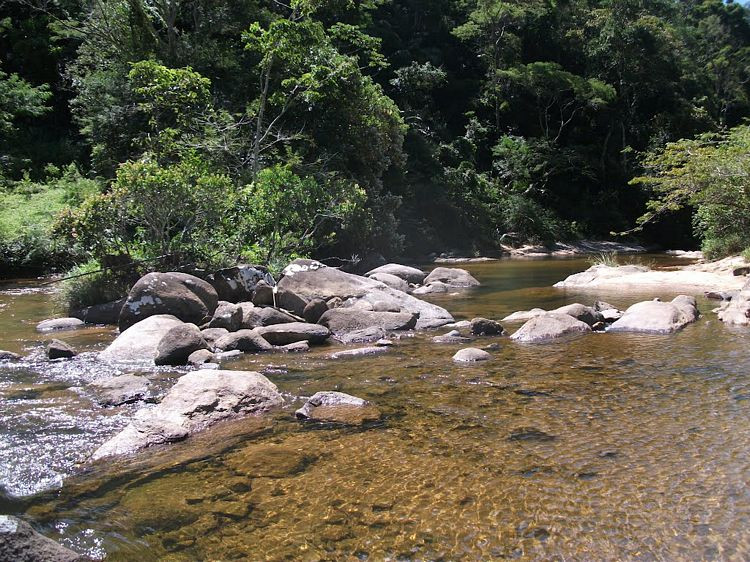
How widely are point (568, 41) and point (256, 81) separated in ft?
87.2

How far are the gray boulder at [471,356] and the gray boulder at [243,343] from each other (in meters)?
3.04

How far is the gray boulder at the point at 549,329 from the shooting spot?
31.0 feet

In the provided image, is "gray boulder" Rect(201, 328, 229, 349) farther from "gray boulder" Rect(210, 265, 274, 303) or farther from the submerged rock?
"gray boulder" Rect(210, 265, 274, 303)

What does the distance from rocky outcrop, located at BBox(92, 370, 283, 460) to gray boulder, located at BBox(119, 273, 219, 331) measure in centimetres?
470

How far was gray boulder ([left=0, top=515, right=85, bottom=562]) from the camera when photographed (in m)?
2.89

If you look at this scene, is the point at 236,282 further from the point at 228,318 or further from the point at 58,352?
the point at 58,352

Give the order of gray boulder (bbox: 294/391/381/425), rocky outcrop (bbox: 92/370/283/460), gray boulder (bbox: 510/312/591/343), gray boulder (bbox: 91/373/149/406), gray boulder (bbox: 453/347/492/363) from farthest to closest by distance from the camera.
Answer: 1. gray boulder (bbox: 510/312/591/343)
2. gray boulder (bbox: 453/347/492/363)
3. gray boulder (bbox: 91/373/149/406)
4. gray boulder (bbox: 294/391/381/425)
5. rocky outcrop (bbox: 92/370/283/460)

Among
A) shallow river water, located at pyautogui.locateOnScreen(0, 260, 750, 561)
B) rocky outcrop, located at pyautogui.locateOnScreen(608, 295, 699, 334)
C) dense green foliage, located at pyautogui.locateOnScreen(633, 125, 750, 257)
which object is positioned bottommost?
rocky outcrop, located at pyautogui.locateOnScreen(608, 295, 699, 334)

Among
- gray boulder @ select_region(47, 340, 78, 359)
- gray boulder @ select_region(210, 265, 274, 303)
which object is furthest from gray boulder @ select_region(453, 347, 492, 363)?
gray boulder @ select_region(210, 265, 274, 303)

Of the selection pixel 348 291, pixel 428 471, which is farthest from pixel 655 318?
pixel 428 471

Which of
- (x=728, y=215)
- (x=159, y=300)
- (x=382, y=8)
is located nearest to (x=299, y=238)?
(x=159, y=300)

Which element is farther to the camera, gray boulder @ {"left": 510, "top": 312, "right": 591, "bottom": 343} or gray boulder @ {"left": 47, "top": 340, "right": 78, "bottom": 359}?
gray boulder @ {"left": 510, "top": 312, "right": 591, "bottom": 343}

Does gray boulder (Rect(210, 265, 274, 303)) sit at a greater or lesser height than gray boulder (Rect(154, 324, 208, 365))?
greater

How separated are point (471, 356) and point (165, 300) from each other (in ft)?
18.8
